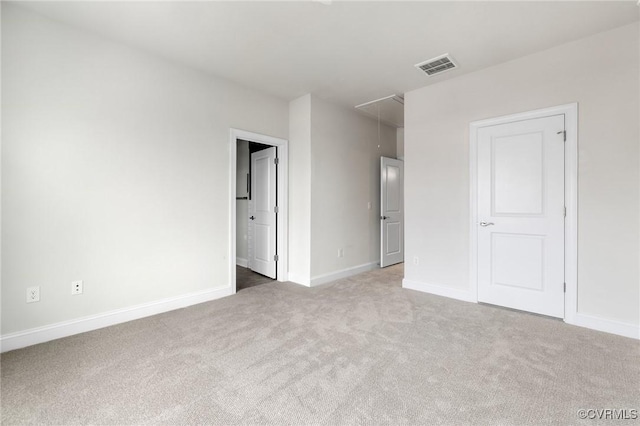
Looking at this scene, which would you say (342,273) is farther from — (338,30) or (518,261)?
(338,30)

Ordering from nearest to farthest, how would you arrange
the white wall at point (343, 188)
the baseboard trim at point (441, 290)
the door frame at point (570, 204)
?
1. the door frame at point (570, 204)
2. the baseboard trim at point (441, 290)
3. the white wall at point (343, 188)

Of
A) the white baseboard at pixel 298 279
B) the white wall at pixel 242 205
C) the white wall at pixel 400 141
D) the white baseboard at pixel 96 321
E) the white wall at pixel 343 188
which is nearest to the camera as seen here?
the white baseboard at pixel 96 321

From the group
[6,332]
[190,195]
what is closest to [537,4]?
[190,195]

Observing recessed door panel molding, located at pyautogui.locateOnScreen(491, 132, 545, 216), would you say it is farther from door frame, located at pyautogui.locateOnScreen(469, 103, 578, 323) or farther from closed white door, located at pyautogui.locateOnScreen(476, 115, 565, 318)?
door frame, located at pyautogui.locateOnScreen(469, 103, 578, 323)

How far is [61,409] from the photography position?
1573mm

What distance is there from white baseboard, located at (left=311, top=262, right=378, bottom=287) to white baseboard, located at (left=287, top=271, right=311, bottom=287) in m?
0.07

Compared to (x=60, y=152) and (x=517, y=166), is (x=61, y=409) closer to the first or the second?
(x=60, y=152)

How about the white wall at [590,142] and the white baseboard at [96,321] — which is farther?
the white wall at [590,142]

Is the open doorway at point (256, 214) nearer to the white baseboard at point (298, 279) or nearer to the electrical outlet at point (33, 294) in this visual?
the white baseboard at point (298, 279)

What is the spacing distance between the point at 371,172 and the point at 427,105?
1.61 metres

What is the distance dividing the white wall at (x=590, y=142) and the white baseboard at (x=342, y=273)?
1.51 m

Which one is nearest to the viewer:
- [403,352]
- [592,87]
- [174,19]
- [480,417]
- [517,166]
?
[480,417]

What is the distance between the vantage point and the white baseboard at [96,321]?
2260mm

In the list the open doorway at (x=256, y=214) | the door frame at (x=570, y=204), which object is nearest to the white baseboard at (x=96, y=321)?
the open doorway at (x=256, y=214)
